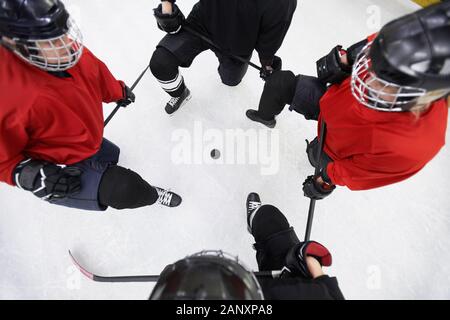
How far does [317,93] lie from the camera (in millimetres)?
1394

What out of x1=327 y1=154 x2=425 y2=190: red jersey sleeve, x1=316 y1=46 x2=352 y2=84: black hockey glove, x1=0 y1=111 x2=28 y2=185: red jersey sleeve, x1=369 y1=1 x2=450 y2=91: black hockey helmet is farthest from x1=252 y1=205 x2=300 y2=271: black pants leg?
x1=0 y1=111 x2=28 y2=185: red jersey sleeve

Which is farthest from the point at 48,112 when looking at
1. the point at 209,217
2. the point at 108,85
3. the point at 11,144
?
the point at 209,217

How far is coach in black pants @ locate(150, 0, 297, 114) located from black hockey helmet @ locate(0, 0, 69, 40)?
0.65 metres

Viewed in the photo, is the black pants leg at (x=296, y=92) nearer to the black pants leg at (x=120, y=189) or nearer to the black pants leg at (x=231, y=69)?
the black pants leg at (x=231, y=69)

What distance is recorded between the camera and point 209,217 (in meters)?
1.63

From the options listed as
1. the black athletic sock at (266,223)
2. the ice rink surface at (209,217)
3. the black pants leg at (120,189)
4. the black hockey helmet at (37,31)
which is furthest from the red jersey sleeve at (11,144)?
the black athletic sock at (266,223)

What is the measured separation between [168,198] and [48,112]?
778mm

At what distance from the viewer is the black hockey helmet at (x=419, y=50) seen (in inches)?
28.7

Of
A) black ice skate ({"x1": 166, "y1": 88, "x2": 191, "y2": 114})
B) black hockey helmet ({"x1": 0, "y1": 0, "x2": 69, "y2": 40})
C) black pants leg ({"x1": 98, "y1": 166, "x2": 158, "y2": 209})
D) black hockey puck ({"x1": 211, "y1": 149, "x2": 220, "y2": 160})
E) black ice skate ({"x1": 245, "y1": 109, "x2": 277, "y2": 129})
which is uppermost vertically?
black hockey helmet ({"x1": 0, "y1": 0, "x2": 69, "y2": 40})

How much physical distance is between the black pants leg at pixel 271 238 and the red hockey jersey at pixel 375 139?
36 cm

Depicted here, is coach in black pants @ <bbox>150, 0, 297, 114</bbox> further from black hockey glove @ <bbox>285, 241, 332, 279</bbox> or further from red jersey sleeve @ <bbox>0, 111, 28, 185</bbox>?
black hockey glove @ <bbox>285, 241, 332, 279</bbox>

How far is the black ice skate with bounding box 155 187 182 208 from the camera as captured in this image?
1560mm
